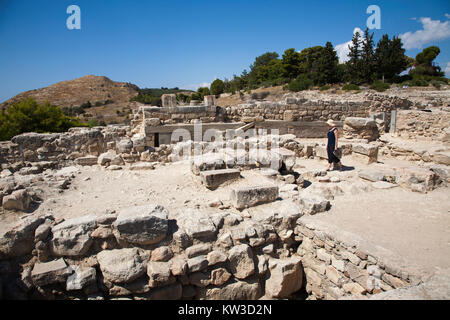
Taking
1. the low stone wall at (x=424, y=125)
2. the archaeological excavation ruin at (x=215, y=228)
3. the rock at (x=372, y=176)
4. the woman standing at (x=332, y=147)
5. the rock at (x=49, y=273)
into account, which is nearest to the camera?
the rock at (x=49, y=273)

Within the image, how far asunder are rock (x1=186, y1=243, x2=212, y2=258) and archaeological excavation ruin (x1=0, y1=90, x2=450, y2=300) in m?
0.01

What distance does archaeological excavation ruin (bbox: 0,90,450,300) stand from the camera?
3.13 meters

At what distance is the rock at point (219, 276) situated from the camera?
3.53 m

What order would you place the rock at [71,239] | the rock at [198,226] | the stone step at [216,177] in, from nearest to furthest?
the rock at [71,239] < the rock at [198,226] < the stone step at [216,177]

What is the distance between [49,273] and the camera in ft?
9.93

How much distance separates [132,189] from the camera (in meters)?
5.24

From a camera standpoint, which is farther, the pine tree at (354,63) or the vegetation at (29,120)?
the pine tree at (354,63)

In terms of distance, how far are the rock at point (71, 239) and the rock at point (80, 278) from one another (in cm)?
22

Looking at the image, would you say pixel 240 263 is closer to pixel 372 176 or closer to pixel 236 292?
pixel 236 292

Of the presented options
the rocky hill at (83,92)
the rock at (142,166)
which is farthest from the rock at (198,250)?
the rocky hill at (83,92)

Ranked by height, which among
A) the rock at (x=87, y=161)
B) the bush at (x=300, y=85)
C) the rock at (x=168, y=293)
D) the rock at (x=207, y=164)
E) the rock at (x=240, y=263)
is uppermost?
the bush at (x=300, y=85)

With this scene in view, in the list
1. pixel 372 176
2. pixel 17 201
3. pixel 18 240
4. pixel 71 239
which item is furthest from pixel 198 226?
pixel 372 176

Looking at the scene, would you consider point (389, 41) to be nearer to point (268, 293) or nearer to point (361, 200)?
point (361, 200)

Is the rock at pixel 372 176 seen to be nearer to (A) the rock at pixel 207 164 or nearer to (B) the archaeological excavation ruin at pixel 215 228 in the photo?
(B) the archaeological excavation ruin at pixel 215 228
